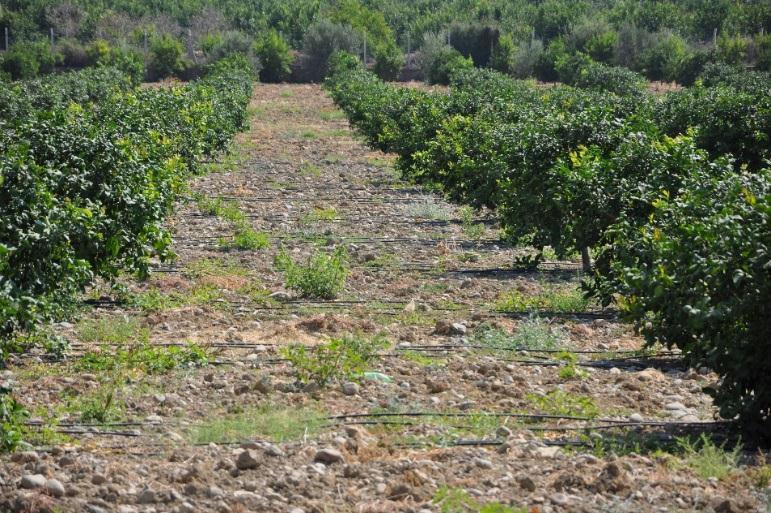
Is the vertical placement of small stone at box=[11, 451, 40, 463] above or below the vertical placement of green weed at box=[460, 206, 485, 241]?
above

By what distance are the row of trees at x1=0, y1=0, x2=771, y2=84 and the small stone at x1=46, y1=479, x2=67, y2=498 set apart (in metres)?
53.2

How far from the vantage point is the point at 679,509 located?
17.6ft

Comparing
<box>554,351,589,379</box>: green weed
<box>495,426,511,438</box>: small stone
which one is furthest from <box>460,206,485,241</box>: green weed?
<box>495,426,511,438</box>: small stone

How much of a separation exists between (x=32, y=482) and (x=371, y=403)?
2414 millimetres

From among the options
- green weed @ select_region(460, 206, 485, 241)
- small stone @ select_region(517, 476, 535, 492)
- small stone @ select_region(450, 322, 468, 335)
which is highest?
small stone @ select_region(517, 476, 535, 492)

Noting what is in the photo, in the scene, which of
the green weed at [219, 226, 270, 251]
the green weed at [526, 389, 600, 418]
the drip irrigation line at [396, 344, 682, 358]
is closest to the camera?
the green weed at [526, 389, 600, 418]

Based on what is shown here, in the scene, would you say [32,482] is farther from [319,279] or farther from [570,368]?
[319,279]

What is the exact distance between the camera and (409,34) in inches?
3472

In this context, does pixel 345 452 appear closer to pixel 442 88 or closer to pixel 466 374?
pixel 466 374

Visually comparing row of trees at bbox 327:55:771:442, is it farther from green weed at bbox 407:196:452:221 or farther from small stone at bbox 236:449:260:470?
small stone at bbox 236:449:260:470

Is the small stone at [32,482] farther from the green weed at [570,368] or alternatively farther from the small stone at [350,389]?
the green weed at [570,368]

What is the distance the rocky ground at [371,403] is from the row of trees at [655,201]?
1.68ft

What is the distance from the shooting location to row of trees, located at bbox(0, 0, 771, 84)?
65.6m

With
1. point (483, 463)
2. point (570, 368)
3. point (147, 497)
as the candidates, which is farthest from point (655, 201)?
point (147, 497)
